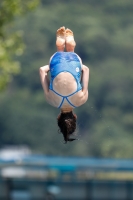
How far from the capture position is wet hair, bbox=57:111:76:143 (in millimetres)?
16078

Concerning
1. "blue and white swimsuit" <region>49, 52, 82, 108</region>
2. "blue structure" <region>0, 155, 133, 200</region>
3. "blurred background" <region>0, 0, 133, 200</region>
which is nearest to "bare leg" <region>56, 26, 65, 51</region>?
"blue and white swimsuit" <region>49, 52, 82, 108</region>

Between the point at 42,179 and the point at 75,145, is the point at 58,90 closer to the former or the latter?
the point at 42,179

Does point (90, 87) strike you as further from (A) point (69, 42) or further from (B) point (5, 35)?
(A) point (69, 42)

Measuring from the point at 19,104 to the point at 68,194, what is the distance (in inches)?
3079

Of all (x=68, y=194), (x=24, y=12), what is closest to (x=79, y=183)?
(x=68, y=194)

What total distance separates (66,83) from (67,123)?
23.2 inches

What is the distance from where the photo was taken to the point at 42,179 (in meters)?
32.2

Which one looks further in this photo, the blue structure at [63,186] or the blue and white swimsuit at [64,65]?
the blue structure at [63,186]

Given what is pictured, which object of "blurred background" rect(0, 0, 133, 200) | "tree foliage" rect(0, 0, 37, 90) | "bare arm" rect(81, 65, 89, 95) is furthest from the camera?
"blurred background" rect(0, 0, 133, 200)

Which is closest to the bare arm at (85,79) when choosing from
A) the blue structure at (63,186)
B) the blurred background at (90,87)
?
the blue structure at (63,186)

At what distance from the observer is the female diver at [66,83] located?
15.9 metres

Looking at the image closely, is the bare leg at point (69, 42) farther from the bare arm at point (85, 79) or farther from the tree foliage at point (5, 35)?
the tree foliage at point (5, 35)

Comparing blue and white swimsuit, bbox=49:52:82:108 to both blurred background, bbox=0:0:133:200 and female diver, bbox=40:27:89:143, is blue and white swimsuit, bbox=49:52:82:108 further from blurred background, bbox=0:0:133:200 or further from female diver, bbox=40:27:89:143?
blurred background, bbox=0:0:133:200

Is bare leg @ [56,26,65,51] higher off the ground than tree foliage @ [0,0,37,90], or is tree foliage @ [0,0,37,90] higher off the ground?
tree foliage @ [0,0,37,90]
